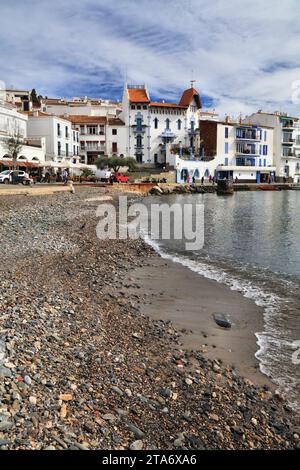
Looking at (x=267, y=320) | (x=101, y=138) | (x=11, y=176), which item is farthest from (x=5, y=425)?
(x=101, y=138)

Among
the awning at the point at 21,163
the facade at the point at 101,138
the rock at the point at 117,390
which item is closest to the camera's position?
the rock at the point at 117,390

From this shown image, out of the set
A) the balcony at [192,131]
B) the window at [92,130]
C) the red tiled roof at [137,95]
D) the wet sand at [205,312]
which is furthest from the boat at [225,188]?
the wet sand at [205,312]

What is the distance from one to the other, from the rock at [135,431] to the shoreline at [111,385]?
13 mm

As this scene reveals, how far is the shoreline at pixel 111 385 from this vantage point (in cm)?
437

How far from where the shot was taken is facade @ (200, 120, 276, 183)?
85.0 meters

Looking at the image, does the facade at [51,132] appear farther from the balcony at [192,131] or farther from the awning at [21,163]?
the balcony at [192,131]

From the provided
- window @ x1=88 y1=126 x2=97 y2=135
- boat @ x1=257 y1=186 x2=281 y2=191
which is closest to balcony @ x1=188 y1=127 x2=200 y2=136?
boat @ x1=257 y1=186 x2=281 y2=191

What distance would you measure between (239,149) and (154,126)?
2035 cm

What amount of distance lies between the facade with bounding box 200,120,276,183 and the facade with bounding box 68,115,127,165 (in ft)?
59.4

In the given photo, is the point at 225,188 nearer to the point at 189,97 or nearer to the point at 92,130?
the point at 189,97

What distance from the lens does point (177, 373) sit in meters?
6.23

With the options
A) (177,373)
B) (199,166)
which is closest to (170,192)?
(199,166)

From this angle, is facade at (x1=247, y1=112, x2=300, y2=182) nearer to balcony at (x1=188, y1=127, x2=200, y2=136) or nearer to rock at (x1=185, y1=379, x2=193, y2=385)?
balcony at (x1=188, y1=127, x2=200, y2=136)
